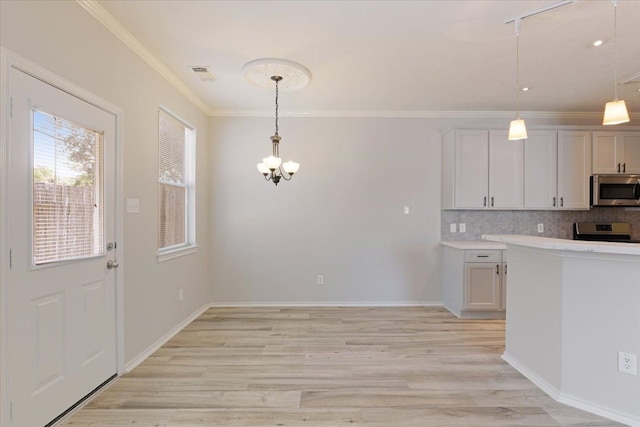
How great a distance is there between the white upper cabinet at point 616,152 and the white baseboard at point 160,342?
219 inches

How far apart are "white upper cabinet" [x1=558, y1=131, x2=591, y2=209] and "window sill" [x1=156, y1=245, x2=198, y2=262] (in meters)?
4.85

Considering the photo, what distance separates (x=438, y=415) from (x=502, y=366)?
104 centimetres

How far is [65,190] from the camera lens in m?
1.98

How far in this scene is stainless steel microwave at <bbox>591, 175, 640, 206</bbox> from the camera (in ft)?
13.0

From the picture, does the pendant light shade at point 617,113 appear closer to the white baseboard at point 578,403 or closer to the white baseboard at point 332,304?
the white baseboard at point 578,403

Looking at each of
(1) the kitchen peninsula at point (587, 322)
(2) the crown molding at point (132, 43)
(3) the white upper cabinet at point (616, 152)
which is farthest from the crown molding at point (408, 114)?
(1) the kitchen peninsula at point (587, 322)

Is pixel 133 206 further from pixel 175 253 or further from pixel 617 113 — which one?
pixel 617 113

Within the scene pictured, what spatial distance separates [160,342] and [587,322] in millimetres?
3609

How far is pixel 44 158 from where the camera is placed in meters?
1.82

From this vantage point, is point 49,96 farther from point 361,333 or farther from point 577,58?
point 577,58

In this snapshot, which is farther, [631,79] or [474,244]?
[474,244]

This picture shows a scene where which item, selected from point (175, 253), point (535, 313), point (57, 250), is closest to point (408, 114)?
point (535, 313)

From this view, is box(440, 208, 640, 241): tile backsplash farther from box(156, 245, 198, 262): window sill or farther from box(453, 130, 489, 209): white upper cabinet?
box(156, 245, 198, 262): window sill

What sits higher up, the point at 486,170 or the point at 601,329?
the point at 486,170
